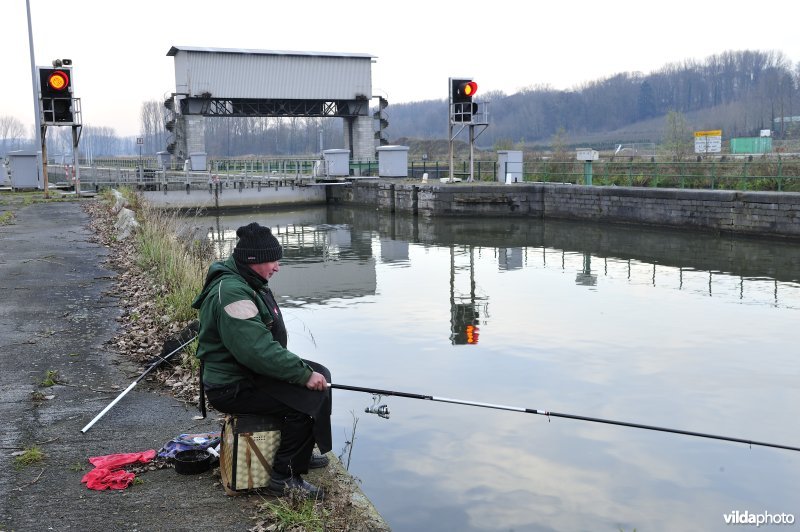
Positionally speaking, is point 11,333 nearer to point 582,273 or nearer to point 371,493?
point 371,493

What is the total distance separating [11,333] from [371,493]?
4198 millimetres

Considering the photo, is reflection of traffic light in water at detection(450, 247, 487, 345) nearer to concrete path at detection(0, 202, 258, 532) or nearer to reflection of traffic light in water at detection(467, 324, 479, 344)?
reflection of traffic light in water at detection(467, 324, 479, 344)

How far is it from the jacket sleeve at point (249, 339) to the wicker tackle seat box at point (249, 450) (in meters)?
0.34

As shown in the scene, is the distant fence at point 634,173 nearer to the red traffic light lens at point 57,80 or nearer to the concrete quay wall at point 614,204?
the concrete quay wall at point 614,204

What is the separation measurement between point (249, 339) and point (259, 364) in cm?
14

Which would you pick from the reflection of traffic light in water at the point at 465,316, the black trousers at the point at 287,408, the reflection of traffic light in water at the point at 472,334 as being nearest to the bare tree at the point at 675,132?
the reflection of traffic light in water at the point at 465,316

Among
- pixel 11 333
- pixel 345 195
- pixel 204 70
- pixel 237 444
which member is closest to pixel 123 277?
pixel 11 333

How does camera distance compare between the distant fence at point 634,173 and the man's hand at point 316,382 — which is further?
the distant fence at point 634,173

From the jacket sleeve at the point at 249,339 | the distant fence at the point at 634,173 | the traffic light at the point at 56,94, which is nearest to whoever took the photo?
the jacket sleeve at the point at 249,339

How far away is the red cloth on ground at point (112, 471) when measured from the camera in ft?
15.1

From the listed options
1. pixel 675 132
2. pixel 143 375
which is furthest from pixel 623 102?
pixel 143 375

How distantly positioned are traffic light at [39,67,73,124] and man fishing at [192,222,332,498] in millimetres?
20594

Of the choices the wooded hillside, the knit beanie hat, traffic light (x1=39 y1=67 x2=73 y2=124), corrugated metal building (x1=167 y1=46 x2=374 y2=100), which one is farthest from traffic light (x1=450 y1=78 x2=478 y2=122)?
the wooded hillside

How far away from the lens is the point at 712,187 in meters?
24.9
